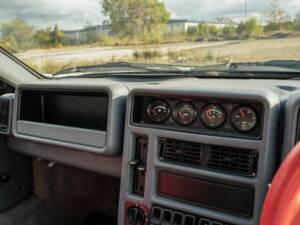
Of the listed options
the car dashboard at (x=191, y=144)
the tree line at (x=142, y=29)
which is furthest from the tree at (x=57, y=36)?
the car dashboard at (x=191, y=144)

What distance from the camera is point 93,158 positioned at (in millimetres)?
2641

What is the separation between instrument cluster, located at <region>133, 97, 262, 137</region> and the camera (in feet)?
6.05

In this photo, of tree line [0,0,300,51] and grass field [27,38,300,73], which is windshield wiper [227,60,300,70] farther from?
tree line [0,0,300,51]

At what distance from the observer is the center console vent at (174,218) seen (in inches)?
76.5

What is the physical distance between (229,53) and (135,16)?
686 mm

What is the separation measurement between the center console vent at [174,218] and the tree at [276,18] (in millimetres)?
1104

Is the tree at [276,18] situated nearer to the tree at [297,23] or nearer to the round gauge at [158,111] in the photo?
the tree at [297,23]

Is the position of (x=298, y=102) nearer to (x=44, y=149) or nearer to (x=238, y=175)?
(x=238, y=175)

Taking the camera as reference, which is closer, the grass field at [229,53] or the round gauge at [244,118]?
the round gauge at [244,118]

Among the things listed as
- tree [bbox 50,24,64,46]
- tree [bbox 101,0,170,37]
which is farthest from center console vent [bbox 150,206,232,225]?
tree [bbox 50,24,64,46]

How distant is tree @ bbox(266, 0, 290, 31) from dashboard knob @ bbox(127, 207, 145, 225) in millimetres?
1215

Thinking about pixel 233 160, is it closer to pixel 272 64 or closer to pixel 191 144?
pixel 191 144


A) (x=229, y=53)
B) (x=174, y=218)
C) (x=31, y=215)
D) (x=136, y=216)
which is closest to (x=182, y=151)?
(x=174, y=218)

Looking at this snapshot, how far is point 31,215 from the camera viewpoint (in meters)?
3.35
